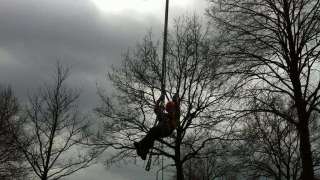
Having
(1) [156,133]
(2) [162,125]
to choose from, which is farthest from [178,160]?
(2) [162,125]

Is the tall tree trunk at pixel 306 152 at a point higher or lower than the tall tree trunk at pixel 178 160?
lower

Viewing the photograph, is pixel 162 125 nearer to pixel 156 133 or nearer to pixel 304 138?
pixel 156 133

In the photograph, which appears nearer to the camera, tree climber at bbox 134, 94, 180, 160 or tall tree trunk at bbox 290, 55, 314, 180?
tree climber at bbox 134, 94, 180, 160

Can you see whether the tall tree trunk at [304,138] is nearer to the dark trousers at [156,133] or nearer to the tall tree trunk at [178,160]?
the dark trousers at [156,133]

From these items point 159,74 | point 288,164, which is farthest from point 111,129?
point 288,164

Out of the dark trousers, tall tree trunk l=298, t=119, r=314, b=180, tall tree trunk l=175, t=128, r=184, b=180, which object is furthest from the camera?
tall tree trunk l=175, t=128, r=184, b=180

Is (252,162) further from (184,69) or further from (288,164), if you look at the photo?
(184,69)

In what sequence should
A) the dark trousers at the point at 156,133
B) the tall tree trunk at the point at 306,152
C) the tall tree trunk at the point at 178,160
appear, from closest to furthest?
the dark trousers at the point at 156,133
the tall tree trunk at the point at 306,152
the tall tree trunk at the point at 178,160

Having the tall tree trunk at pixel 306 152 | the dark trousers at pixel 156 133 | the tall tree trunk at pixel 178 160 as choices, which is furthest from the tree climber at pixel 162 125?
the tall tree trunk at pixel 178 160

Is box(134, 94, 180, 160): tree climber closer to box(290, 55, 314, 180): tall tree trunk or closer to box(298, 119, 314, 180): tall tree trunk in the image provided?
box(290, 55, 314, 180): tall tree trunk

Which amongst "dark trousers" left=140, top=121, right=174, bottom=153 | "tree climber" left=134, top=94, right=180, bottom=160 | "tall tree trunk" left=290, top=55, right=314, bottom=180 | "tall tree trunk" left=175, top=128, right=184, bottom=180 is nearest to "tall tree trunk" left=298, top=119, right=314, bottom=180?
"tall tree trunk" left=290, top=55, right=314, bottom=180

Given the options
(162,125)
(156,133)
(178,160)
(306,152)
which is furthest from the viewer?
(178,160)

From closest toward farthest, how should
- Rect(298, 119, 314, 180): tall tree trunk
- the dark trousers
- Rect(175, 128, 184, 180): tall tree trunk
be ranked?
the dark trousers → Rect(298, 119, 314, 180): tall tree trunk → Rect(175, 128, 184, 180): tall tree trunk

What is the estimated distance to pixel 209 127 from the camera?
20.9 metres
